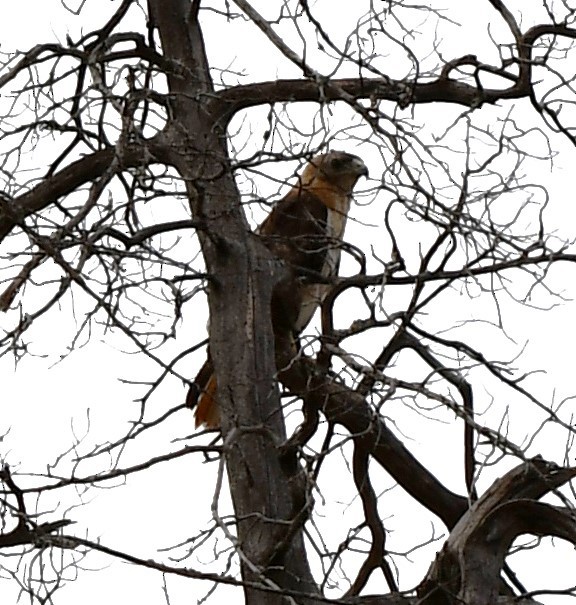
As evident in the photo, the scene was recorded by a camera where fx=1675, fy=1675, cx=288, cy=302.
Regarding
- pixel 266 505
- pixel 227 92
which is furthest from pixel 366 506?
pixel 227 92

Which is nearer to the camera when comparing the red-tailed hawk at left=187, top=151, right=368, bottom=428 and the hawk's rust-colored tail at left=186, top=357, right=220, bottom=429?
the red-tailed hawk at left=187, top=151, right=368, bottom=428

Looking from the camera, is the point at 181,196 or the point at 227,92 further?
the point at 227,92

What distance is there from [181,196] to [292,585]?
1487mm

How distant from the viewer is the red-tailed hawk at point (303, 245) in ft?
22.0

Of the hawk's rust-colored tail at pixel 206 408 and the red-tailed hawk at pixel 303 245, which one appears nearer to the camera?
the red-tailed hawk at pixel 303 245

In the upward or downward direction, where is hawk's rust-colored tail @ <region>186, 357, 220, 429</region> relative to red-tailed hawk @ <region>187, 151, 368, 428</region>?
downward

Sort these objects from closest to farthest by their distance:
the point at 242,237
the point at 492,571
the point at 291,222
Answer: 1. the point at 492,571
2. the point at 242,237
3. the point at 291,222

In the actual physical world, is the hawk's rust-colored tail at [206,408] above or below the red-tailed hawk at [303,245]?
below

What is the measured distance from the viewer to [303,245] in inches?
279

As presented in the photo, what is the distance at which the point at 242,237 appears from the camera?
21.6 feet

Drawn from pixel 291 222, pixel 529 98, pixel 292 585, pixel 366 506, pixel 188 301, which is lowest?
pixel 292 585

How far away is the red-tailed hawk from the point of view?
6705mm

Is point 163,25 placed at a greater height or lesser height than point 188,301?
greater

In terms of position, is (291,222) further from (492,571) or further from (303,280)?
(492,571)
